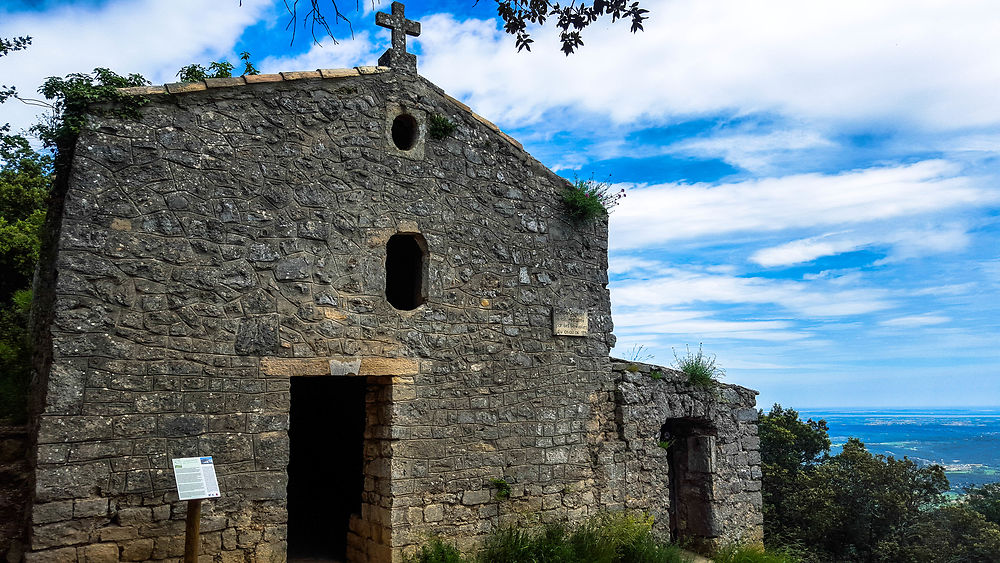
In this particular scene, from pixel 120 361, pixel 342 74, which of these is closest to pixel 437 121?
pixel 342 74

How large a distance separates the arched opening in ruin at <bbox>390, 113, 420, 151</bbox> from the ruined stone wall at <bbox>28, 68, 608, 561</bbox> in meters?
0.10

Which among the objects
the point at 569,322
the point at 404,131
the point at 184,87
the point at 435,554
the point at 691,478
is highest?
the point at 404,131

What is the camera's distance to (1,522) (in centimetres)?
534

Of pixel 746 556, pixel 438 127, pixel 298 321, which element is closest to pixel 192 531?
pixel 298 321

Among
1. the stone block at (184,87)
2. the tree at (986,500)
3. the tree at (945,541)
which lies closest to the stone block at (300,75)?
the stone block at (184,87)

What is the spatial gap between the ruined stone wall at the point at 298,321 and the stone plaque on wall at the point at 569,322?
0.09 metres

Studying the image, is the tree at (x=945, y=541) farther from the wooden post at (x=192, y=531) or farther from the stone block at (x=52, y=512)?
the stone block at (x=52, y=512)

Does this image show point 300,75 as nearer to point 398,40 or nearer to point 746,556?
point 398,40

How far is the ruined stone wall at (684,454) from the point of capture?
29.1 ft

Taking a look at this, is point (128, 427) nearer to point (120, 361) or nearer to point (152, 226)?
point (120, 361)

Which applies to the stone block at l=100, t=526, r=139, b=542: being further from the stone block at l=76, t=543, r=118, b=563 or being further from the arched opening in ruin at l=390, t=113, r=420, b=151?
the arched opening in ruin at l=390, t=113, r=420, b=151

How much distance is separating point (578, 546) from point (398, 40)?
655 centimetres

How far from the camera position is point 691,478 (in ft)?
33.0

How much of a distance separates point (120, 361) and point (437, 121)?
4.29 meters
